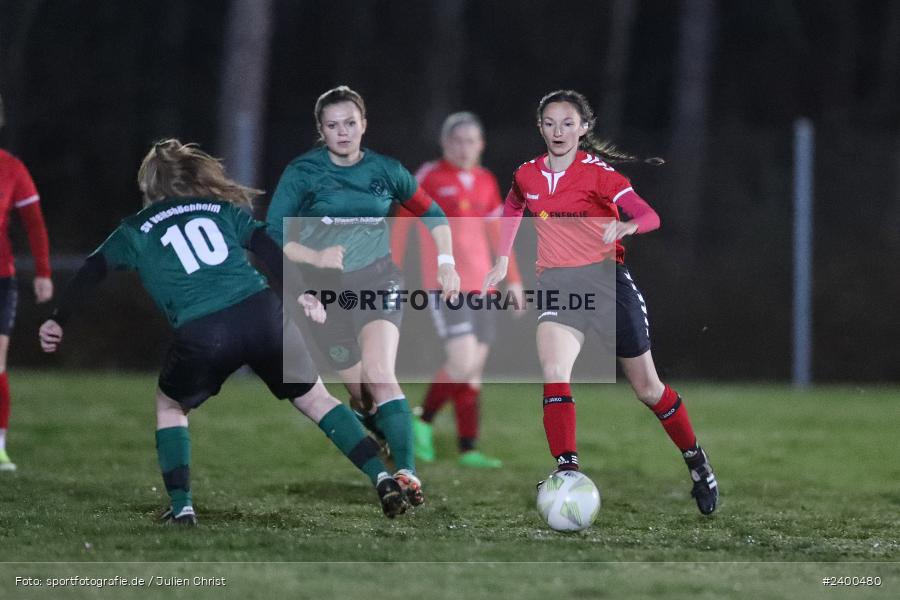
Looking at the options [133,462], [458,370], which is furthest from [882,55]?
[133,462]

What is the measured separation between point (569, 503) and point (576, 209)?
4.19 ft

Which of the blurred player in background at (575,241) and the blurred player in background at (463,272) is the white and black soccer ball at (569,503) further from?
the blurred player in background at (463,272)

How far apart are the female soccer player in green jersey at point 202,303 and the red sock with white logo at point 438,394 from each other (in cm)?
297

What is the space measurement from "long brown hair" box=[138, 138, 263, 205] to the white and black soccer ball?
5.56 feet

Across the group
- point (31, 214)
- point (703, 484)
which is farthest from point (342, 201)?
point (31, 214)

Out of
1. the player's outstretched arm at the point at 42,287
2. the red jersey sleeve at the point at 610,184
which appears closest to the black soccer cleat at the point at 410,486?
the red jersey sleeve at the point at 610,184

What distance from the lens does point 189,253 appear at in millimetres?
4875

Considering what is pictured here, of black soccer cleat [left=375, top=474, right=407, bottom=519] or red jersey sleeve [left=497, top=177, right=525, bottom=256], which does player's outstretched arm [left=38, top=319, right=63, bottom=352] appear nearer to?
black soccer cleat [left=375, top=474, right=407, bottom=519]

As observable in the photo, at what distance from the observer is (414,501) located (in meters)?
5.23

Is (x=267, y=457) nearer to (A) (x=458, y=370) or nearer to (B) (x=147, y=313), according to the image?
(A) (x=458, y=370)

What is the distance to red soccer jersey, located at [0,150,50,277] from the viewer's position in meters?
7.03

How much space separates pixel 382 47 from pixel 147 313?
10.7 meters

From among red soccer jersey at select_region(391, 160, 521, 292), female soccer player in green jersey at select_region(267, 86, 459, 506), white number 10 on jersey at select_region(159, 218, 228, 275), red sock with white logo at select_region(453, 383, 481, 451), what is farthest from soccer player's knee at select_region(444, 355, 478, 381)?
white number 10 on jersey at select_region(159, 218, 228, 275)

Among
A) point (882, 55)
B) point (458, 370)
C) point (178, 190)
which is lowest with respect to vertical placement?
point (458, 370)
